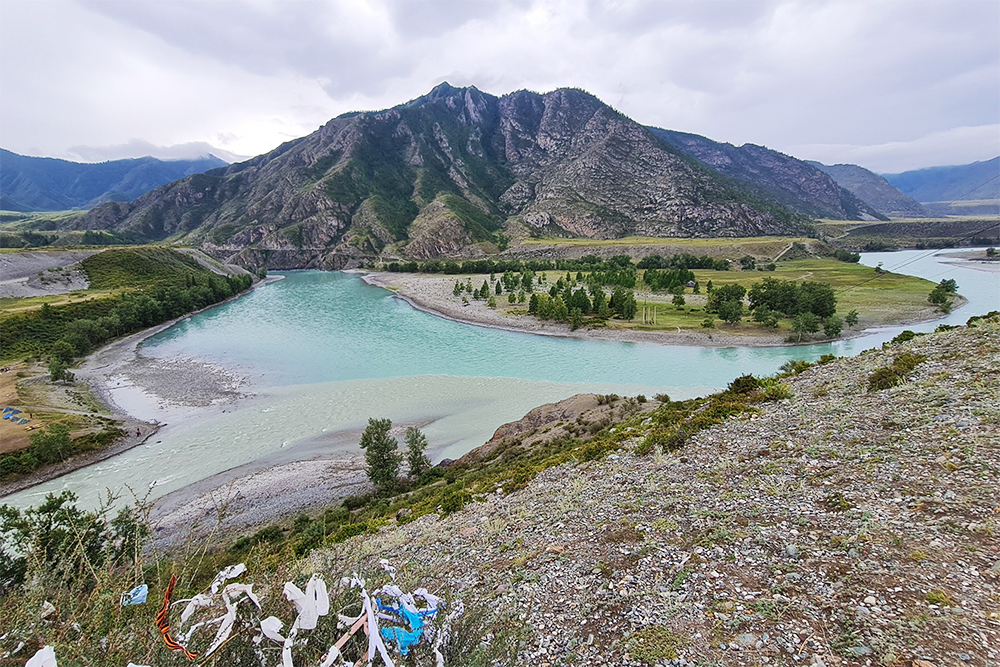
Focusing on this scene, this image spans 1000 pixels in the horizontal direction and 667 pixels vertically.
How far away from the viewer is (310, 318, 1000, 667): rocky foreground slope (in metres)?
4.16

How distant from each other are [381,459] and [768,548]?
15.9 m

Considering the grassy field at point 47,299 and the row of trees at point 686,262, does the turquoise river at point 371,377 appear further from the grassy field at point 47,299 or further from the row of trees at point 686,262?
the row of trees at point 686,262

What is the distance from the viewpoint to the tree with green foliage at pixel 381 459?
1814 centimetres

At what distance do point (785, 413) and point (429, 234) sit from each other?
144360 millimetres

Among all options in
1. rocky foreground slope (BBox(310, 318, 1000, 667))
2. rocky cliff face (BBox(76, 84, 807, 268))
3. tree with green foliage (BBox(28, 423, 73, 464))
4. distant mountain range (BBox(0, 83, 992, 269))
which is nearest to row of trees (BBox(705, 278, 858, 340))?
rocky foreground slope (BBox(310, 318, 1000, 667))

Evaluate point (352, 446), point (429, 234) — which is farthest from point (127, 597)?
point (429, 234)

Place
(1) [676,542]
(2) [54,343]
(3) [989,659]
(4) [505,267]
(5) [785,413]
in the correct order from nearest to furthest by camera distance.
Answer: (3) [989,659], (1) [676,542], (5) [785,413], (2) [54,343], (4) [505,267]

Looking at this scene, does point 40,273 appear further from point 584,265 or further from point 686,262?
point 686,262

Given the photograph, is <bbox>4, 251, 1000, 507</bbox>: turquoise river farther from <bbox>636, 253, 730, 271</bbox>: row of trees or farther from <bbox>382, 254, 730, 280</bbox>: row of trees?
<bbox>382, 254, 730, 280</bbox>: row of trees

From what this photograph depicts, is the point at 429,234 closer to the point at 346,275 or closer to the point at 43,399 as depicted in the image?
the point at 346,275

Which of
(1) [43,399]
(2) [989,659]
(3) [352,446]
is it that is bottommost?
(3) [352,446]

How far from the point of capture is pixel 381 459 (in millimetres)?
18391

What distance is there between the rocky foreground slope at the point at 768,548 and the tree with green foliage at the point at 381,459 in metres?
7.65

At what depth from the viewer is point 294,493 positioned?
18.9 meters
